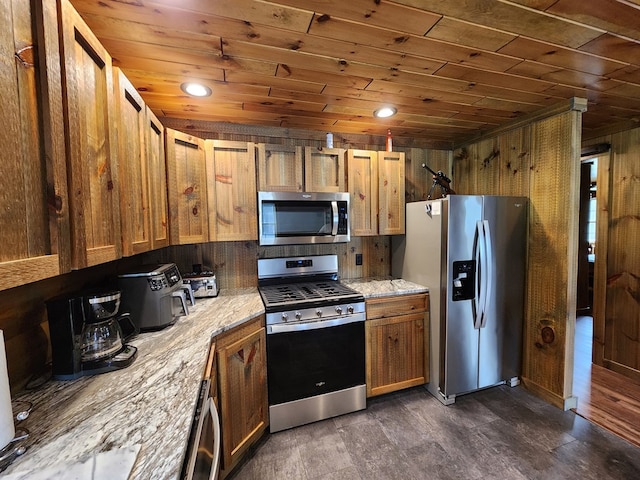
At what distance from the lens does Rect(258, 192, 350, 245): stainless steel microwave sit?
2.12 metres

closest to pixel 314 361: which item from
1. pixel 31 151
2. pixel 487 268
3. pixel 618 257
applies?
pixel 487 268

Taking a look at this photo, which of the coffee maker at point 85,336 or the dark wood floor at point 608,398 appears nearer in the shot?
the coffee maker at point 85,336

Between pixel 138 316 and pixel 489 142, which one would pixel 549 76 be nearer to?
pixel 489 142

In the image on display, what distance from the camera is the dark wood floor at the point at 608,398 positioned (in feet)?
6.35

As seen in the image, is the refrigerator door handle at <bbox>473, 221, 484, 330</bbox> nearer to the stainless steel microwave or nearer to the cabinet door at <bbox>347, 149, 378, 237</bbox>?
the cabinet door at <bbox>347, 149, 378, 237</bbox>

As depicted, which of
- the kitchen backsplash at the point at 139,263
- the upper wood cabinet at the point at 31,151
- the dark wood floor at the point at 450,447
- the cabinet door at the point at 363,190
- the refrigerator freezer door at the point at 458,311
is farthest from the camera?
the cabinet door at the point at 363,190

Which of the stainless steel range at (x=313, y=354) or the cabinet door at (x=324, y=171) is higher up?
the cabinet door at (x=324, y=171)

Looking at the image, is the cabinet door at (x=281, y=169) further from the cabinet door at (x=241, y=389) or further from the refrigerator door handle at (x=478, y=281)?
the refrigerator door handle at (x=478, y=281)

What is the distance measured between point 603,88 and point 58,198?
117 inches

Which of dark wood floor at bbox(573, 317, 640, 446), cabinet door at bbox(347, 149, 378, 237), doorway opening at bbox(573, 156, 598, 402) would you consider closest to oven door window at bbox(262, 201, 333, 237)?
cabinet door at bbox(347, 149, 378, 237)

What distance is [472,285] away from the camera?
7.11 ft

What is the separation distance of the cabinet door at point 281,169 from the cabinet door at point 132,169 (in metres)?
0.88

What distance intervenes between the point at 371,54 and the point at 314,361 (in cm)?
195

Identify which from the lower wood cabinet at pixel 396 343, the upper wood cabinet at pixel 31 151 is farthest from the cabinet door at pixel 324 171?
the upper wood cabinet at pixel 31 151
